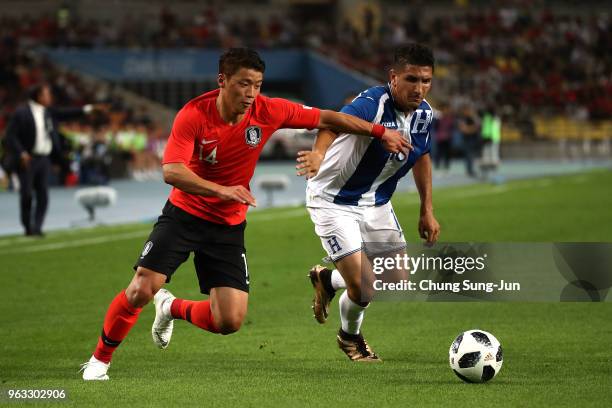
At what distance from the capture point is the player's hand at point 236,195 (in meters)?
7.14

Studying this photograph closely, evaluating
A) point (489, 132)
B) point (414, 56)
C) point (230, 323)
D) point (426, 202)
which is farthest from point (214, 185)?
point (489, 132)

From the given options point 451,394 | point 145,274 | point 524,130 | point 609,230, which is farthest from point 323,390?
point 524,130

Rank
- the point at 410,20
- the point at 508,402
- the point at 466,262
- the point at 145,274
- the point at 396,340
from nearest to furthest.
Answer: the point at 508,402, the point at 145,274, the point at 466,262, the point at 396,340, the point at 410,20

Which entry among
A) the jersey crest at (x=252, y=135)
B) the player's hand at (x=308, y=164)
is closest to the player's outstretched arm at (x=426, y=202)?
the player's hand at (x=308, y=164)

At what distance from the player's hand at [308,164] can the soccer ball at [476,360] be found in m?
1.44

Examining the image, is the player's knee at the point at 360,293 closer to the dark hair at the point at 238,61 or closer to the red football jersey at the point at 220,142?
the red football jersey at the point at 220,142

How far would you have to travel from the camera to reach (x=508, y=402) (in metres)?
7.04

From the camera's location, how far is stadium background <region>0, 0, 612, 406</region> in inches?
317

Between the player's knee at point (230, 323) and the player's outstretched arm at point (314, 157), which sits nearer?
the player's outstretched arm at point (314, 157)

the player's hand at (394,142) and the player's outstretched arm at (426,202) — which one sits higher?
the player's hand at (394,142)

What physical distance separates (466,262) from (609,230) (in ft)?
37.5

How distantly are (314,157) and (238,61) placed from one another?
79 centimetres

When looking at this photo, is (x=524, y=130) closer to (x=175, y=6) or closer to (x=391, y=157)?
(x=175, y=6)

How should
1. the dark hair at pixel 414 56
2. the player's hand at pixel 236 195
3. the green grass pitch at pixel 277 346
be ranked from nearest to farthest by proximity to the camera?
the player's hand at pixel 236 195 < the green grass pitch at pixel 277 346 < the dark hair at pixel 414 56
